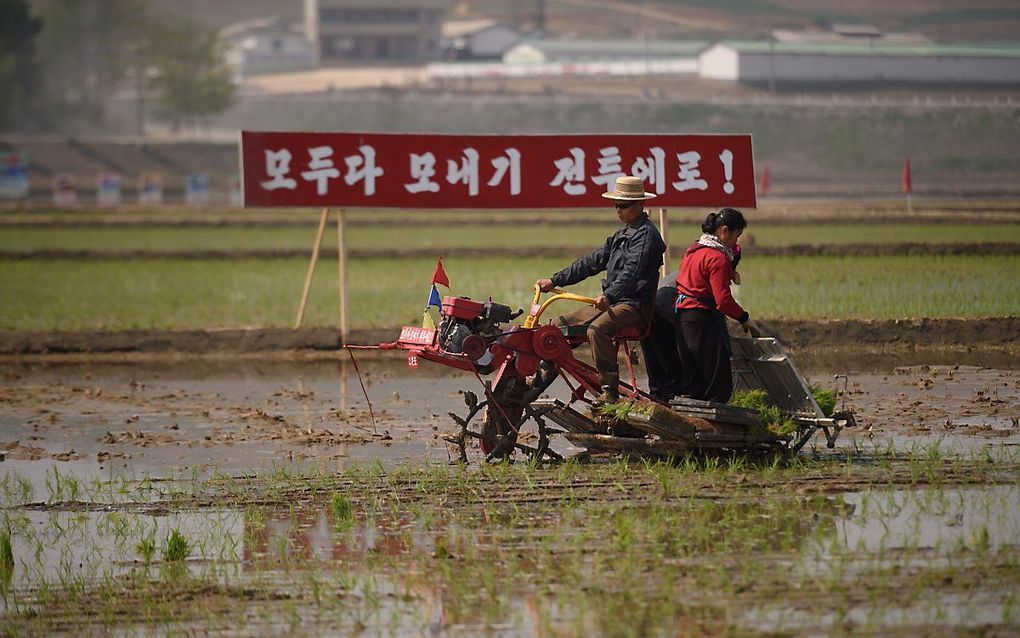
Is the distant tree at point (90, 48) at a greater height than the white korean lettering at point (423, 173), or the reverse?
the distant tree at point (90, 48)

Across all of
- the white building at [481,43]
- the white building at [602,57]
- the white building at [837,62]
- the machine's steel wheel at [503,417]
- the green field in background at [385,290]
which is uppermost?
the white building at [481,43]

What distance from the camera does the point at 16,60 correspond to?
7769 centimetres

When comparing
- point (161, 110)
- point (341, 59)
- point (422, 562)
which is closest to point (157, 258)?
point (422, 562)

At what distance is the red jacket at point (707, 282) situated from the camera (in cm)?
902

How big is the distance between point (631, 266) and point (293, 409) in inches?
166

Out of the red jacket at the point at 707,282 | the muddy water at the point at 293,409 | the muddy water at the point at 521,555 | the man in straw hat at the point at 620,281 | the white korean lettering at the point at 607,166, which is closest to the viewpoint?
the muddy water at the point at 521,555

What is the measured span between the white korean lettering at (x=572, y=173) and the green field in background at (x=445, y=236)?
11.3 m

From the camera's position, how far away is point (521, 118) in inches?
3049

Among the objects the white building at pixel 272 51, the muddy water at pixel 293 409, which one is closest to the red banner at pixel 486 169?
the muddy water at pixel 293 409

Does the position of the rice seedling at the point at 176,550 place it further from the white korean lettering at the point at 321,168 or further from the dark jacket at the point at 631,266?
the white korean lettering at the point at 321,168

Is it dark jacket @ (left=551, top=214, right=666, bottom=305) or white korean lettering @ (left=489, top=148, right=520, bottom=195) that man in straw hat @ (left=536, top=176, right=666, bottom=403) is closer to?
dark jacket @ (left=551, top=214, right=666, bottom=305)

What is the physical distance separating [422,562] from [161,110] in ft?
271

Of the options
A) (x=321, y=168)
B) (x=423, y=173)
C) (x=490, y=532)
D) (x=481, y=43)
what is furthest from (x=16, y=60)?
(x=490, y=532)

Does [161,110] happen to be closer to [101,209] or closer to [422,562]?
[101,209]
